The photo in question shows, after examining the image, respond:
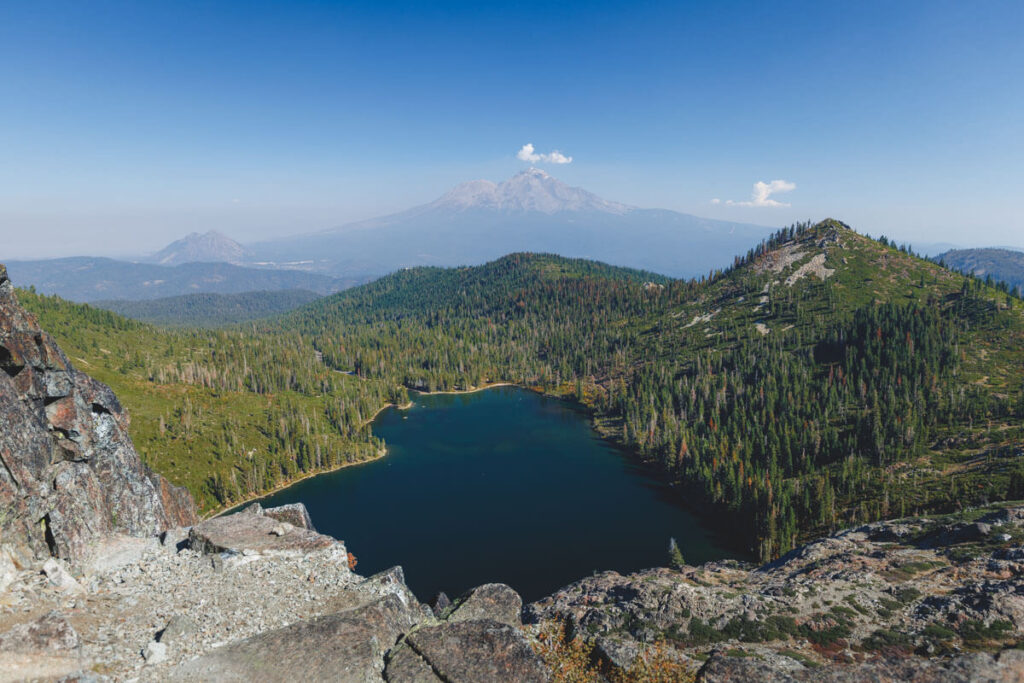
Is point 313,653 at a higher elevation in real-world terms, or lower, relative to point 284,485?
higher

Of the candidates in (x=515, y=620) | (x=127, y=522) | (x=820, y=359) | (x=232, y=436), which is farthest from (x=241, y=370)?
(x=820, y=359)

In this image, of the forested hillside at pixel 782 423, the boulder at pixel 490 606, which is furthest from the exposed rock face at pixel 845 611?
the forested hillside at pixel 782 423

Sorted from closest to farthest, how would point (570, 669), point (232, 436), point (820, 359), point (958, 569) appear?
point (570, 669) < point (958, 569) < point (232, 436) < point (820, 359)

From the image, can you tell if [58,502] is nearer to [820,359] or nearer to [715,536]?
[715,536]

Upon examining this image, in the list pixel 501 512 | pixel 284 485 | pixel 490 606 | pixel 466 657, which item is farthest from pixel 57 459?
pixel 284 485

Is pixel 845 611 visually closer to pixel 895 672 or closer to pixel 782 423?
pixel 895 672

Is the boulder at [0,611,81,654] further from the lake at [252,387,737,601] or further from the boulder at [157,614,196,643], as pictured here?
the lake at [252,387,737,601]
